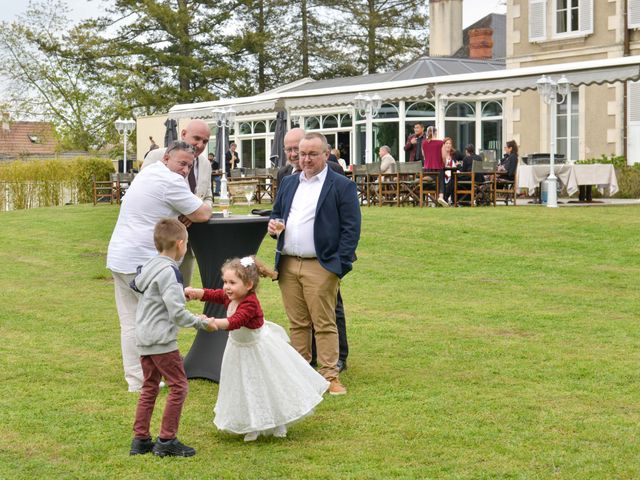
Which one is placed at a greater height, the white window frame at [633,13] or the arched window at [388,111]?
the white window frame at [633,13]

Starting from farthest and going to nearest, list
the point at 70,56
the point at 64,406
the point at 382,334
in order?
the point at 70,56
the point at 382,334
the point at 64,406

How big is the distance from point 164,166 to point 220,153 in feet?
72.8

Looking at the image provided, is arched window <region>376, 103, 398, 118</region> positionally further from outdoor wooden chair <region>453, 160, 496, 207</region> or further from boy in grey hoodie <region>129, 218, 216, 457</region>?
boy in grey hoodie <region>129, 218, 216, 457</region>

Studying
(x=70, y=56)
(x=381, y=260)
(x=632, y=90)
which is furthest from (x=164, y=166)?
(x=70, y=56)

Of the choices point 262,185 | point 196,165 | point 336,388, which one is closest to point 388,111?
point 262,185

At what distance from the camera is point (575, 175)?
20.4 metres

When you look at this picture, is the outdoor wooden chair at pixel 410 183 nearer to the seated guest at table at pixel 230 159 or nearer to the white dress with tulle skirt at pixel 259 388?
the seated guest at table at pixel 230 159

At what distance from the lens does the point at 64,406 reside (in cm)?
652

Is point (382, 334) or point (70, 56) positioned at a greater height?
point (70, 56)

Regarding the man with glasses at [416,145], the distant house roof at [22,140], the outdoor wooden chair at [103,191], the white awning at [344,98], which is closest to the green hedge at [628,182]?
the man with glasses at [416,145]

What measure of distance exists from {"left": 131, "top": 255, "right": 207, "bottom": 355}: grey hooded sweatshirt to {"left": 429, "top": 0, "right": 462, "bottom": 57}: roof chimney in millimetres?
35437

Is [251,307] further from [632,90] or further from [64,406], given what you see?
[632,90]

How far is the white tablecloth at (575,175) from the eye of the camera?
66.7 feet

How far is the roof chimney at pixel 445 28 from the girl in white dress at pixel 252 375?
115 feet
